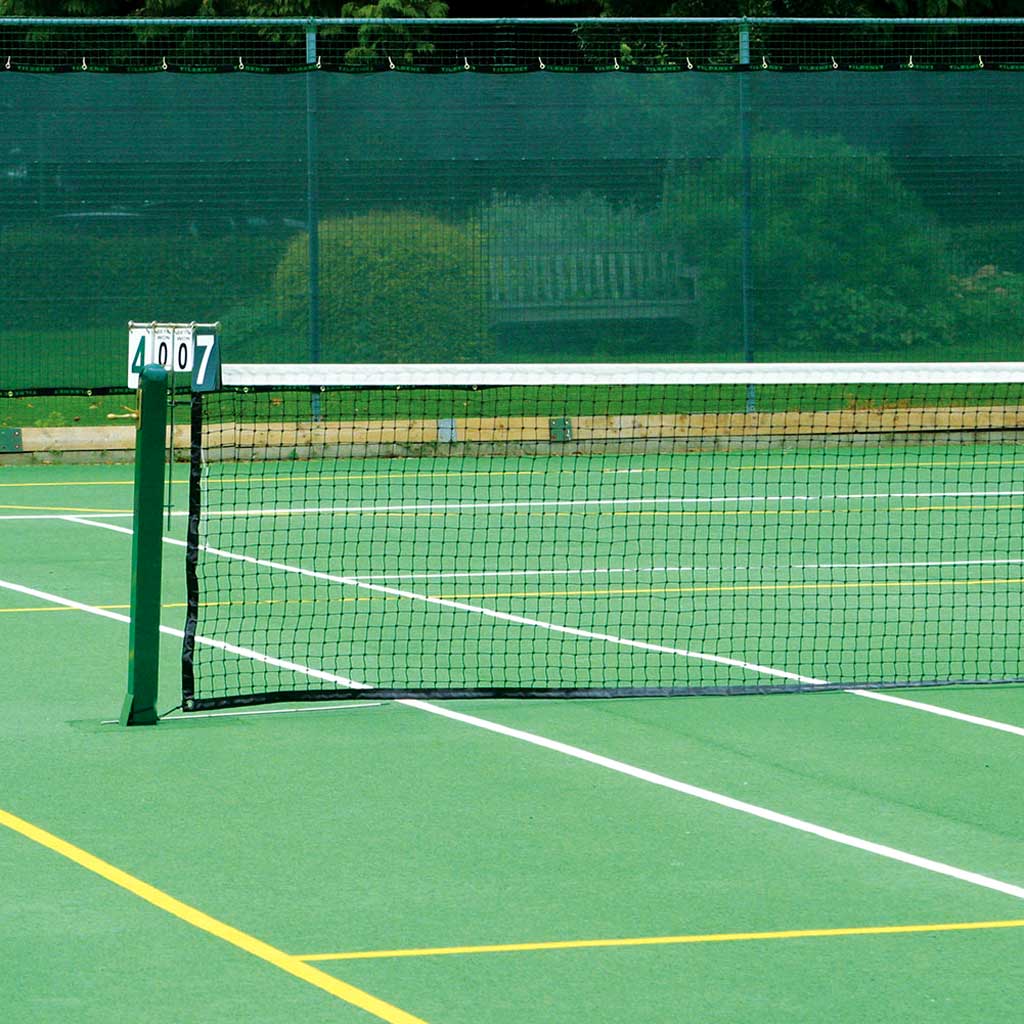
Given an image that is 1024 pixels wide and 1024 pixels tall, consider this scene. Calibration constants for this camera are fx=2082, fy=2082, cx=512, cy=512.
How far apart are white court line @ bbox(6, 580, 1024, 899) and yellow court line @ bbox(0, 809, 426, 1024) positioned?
6.63 feet

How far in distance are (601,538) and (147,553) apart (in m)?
6.09

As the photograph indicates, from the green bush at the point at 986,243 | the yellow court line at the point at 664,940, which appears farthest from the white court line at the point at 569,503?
the yellow court line at the point at 664,940

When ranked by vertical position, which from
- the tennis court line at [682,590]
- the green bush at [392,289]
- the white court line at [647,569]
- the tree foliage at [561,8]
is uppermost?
the tree foliage at [561,8]

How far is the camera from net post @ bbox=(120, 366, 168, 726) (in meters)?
8.23

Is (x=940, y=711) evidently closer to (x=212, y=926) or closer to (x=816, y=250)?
(x=212, y=926)

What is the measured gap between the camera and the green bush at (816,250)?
19672mm

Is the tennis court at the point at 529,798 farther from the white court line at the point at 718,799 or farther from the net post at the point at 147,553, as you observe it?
the net post at the point at 147,553

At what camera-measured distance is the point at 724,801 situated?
7246mm

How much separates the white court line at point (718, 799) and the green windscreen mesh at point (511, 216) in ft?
31.8

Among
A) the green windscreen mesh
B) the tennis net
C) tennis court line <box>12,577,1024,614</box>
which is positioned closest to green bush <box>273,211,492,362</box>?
the green windscreen mesh

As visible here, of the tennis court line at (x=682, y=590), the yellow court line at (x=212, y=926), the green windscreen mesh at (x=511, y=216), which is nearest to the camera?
the yellow court line at (x=212, y=926)

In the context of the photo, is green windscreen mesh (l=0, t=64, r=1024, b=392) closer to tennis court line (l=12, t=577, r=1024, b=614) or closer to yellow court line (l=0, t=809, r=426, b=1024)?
tennis court line (l=12, t=577, r=1024, b=614)

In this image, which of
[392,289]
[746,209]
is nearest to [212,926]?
[392,289]

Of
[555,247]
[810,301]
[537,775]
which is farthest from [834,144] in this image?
[537,775]
